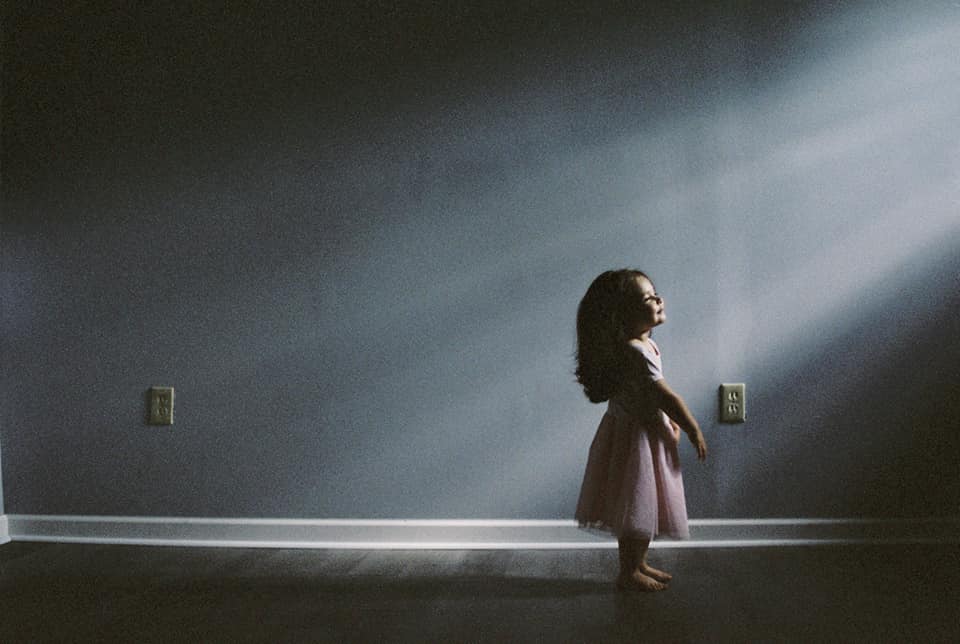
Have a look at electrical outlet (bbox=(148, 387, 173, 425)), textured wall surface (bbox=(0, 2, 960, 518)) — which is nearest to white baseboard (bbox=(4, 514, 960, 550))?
textured wall surface (bbox=(0, 2, 960, 518))

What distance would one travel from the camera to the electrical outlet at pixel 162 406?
1.96m

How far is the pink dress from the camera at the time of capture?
1526 millimetres

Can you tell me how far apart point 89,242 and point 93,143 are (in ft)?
0.86

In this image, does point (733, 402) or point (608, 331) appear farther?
point (733, 402)

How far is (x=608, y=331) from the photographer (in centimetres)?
158

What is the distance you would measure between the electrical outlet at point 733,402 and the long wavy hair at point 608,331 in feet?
1.49

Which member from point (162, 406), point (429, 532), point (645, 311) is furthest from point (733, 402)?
point (162, 406)

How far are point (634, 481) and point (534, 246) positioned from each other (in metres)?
0.67

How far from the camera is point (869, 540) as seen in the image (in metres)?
1.88

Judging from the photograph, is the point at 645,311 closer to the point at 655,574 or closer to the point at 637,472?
the point at 637,472

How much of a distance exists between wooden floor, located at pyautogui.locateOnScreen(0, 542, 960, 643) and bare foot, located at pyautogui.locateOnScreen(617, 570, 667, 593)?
0.8 inches

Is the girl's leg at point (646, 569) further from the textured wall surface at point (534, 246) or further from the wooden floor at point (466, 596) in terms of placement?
the textured wall surface at point (534, 246)

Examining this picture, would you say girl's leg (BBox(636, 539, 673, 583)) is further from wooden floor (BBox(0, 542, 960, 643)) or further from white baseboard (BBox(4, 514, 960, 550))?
white baseboard (BBox(4, 514, 960, 550))

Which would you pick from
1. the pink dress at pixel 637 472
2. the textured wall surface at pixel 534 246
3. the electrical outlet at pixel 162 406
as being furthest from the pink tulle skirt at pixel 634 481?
the electrical outlet at pixel 162 406
